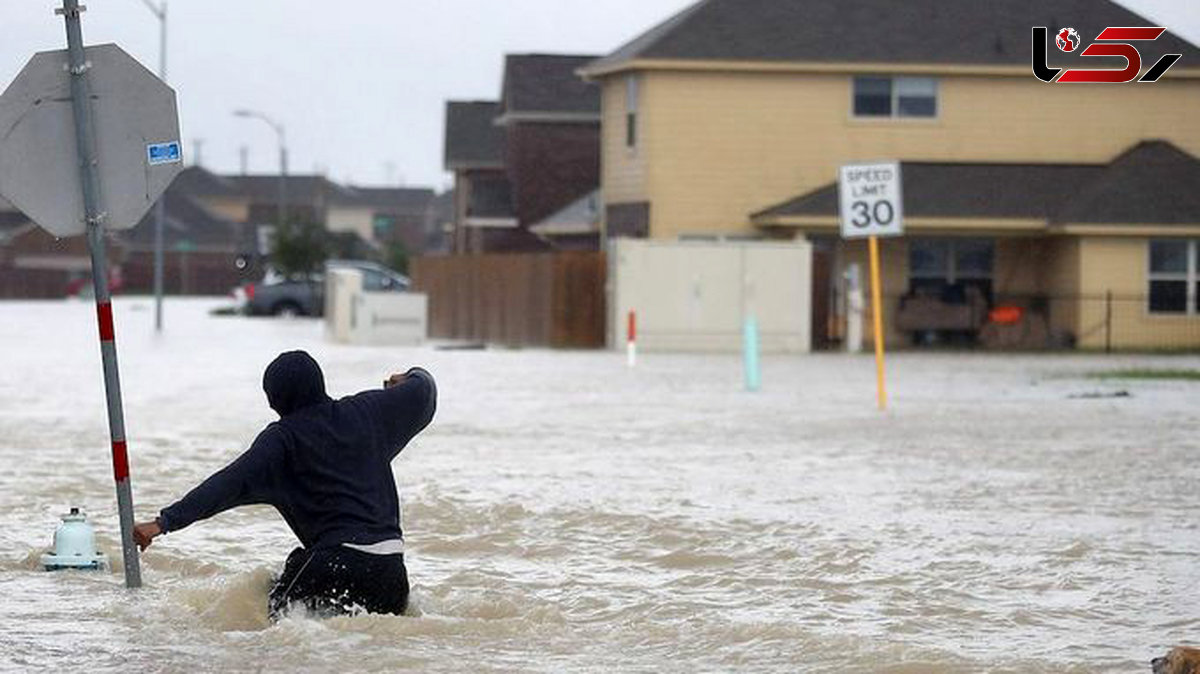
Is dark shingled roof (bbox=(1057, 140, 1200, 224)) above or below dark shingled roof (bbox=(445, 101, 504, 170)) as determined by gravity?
below

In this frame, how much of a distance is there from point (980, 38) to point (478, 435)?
27.7 metres

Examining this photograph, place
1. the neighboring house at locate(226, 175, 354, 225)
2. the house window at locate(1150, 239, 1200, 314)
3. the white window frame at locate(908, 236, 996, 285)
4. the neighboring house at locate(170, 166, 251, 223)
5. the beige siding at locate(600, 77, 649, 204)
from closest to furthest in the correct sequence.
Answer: the house window at locate(1150, 239, 1200, 314) < the white window frame at locate(908, 236, 996, 285) < the beige siding at locate(600, 77, 649, 204) < the neighboring house at locate(226, 175, 354, 225) < the neighboring house at locate(170, 166, 251, 223)

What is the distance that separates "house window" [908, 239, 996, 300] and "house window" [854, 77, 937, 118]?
2719mm

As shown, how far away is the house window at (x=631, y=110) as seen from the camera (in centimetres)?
4806

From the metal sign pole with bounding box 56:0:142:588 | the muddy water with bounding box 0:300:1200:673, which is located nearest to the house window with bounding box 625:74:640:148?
the muddy water with bounding box 0:300:1200:673

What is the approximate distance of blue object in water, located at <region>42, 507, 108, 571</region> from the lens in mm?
12961

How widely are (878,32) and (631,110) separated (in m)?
5.33

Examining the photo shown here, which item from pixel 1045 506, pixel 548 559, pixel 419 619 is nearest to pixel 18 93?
pixel 419 619

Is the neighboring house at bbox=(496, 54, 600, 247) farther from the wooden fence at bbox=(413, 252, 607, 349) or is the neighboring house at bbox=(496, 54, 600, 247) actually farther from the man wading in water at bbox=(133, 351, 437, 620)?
the man wading in water at bbox=(133, 351, 437, 620)

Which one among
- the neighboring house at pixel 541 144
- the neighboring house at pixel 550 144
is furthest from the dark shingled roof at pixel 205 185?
the neighboring house at pixel 550 144

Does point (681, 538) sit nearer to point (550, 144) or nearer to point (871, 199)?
point (871, 199)

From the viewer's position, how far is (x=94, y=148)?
11789 millimetres

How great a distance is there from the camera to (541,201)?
6506 cm

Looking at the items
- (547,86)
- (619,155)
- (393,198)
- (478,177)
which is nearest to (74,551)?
(619,155)
